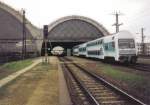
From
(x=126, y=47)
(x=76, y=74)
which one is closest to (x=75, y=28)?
(x=126, y=47)

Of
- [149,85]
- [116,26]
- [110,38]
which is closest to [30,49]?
[116,26]

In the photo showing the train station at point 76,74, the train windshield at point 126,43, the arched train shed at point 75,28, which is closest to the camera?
the train station at point 76,74

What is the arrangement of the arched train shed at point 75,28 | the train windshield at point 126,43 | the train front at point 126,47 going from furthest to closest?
the arched train shed at point 75,28, the train windshield at point 126,43, the train front at point 126,47

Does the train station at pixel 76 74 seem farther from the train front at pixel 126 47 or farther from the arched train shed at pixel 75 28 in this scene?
the arched train shed at pixel 75 28

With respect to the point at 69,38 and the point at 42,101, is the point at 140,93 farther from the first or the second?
the point at 69,38

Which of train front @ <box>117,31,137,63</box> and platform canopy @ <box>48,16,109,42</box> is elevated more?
platform canopy @ <box>48,16,109,42</box>

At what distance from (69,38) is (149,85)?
9151 centimetres

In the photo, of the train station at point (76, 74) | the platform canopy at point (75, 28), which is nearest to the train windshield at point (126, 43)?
the train station at point (76, 74)

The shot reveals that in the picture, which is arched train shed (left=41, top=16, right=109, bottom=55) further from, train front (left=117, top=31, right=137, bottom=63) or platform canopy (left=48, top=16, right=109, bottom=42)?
train front (left=117, top=31, right=137, bottom=63)

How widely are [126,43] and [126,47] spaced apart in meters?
0.44

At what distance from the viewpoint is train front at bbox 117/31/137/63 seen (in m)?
35.8

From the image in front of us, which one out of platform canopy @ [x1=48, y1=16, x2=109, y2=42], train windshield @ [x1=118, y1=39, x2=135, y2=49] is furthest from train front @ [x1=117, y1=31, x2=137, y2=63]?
platform canopy @ [x1=48, y1=16, x2=109, y2=42]

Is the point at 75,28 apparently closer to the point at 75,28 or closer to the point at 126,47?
the point at 75,28

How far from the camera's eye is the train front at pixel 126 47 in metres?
35.8
